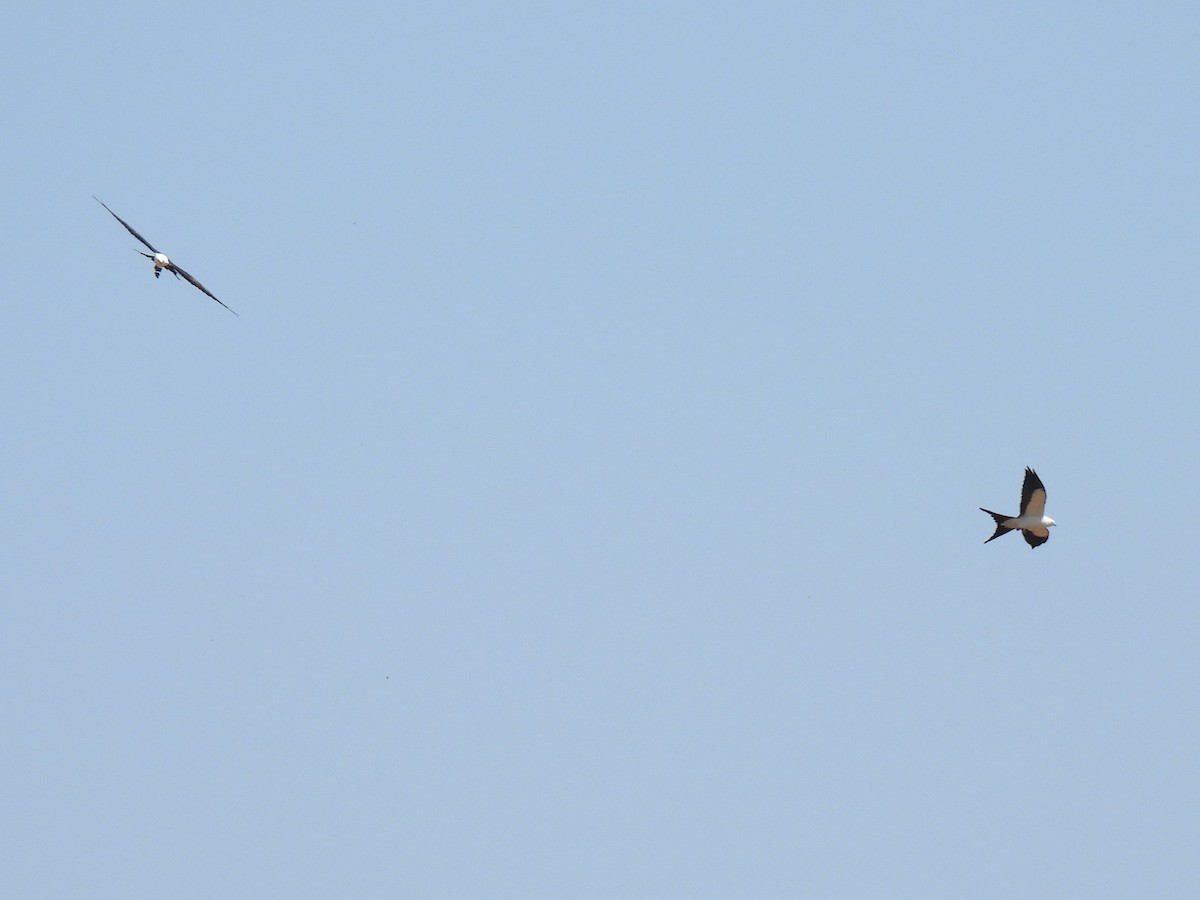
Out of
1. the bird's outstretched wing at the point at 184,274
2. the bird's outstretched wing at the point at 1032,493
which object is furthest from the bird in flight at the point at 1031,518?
the bird's outstretched wing at the point at 184,274

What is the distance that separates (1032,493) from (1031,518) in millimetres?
1058

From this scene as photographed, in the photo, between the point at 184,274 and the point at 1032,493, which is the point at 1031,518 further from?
the point at 184,274

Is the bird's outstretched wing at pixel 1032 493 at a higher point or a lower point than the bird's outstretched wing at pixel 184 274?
lower

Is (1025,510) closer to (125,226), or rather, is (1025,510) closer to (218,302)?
(218,302)

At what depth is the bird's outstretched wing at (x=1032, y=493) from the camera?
56.0 m

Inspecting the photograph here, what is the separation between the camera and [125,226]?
5575 centimetres

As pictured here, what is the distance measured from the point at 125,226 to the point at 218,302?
4807 millimetres

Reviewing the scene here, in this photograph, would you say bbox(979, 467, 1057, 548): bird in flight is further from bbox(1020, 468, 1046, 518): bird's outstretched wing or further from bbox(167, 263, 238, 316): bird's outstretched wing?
bbox(167, 263, 238, 316): bird's outstretched wing

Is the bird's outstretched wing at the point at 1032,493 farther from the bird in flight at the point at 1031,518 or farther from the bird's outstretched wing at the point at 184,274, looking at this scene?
the bird's outstretched wing at the point at 184,274

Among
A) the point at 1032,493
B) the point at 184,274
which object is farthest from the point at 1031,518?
the point at 184,274

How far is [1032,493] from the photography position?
56.0 meters

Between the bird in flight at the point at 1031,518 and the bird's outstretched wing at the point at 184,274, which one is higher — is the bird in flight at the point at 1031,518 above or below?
below

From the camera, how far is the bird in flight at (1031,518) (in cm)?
5603

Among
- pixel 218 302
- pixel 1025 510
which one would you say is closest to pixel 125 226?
pixel 218 302
